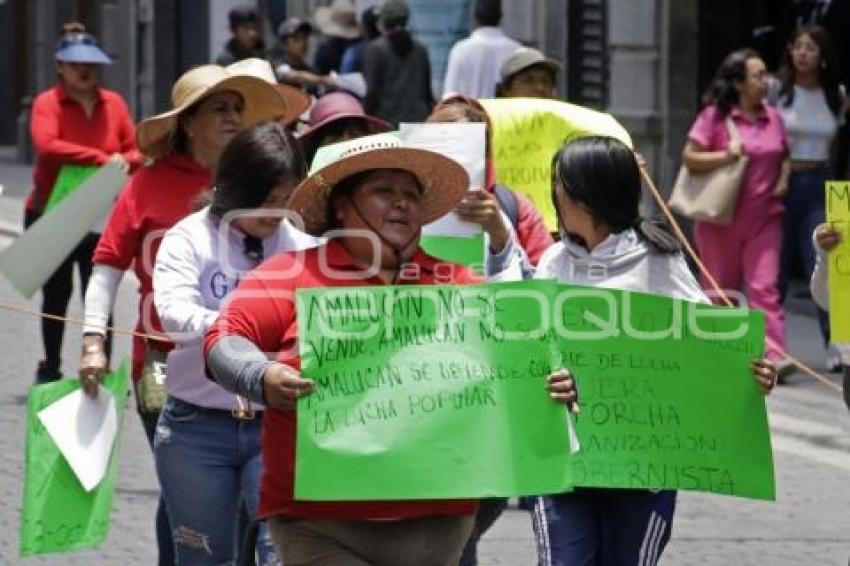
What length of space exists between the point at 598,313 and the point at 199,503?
1.16 meters

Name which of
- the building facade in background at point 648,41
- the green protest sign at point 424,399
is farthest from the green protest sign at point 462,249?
the building facade in background at point 648,41

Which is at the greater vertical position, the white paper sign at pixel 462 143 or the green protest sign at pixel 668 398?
the white paper sign at pixel 462 143

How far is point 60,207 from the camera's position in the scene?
8312 mm

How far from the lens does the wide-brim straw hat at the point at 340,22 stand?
62.7ft

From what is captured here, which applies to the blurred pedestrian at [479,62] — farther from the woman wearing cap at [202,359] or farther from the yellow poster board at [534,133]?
the woman wearing cap at [202,359]

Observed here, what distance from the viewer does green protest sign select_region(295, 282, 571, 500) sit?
561 centimetres

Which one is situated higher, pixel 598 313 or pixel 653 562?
pixel 598 313

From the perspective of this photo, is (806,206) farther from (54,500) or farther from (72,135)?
(54,500)

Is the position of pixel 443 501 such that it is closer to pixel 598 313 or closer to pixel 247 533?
pixel 598 313

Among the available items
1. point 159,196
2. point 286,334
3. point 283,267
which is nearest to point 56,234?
point 159,196

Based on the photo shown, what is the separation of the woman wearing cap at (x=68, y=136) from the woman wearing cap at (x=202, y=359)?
5.71 meters

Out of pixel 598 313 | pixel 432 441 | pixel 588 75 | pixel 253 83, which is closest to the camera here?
pixel 432 441

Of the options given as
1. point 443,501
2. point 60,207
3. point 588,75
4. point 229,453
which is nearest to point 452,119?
point 60,207

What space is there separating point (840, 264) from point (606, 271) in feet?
2.38
